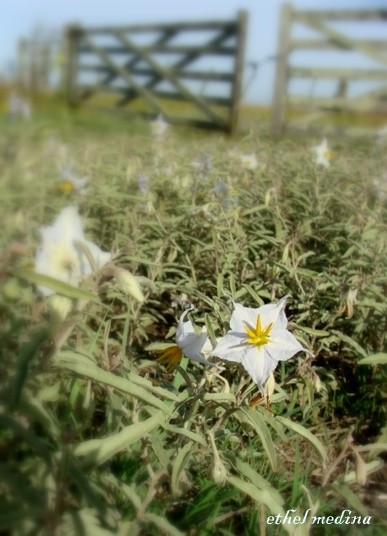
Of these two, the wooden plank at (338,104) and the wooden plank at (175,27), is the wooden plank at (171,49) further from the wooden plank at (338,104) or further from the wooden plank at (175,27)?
the wooden plank at (338,104)

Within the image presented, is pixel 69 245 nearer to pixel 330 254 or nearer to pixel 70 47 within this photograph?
pixel 330 254

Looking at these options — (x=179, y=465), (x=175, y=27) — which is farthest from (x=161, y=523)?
(x=175, y=27)

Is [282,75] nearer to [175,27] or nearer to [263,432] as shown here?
[175,27]

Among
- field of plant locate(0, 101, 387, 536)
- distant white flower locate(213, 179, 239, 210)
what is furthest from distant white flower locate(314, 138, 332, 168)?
distant white flower locate(213, 179, 239, 210)

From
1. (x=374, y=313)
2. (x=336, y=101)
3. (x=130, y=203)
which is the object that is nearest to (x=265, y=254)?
(x=374, y=313)

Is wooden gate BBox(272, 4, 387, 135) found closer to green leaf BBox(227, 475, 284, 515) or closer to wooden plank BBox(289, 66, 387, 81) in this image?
wooden plank BBox(289, 66, 387, 81)

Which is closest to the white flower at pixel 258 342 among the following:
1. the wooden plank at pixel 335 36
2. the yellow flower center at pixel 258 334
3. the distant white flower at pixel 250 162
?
the yellow flower center at pixel 258 334
